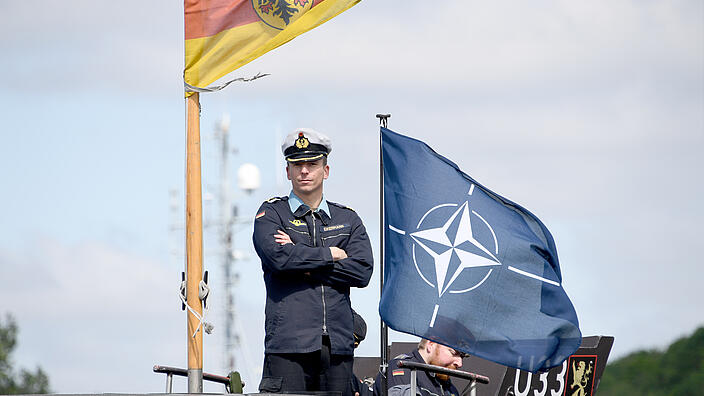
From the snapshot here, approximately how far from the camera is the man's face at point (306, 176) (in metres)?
8.81

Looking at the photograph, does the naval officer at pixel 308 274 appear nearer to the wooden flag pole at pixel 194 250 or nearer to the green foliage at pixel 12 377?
the wooden flag pole at pixel 194 250

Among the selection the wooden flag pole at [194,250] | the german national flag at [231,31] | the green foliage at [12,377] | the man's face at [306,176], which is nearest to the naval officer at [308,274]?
the man's face at [306,176]

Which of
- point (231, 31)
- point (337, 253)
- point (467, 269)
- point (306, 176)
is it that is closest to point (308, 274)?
point (337, 253)

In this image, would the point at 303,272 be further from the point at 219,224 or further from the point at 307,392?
the point at 219,224

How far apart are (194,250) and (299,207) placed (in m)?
0.75

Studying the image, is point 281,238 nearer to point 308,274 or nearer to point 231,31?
point 308,274

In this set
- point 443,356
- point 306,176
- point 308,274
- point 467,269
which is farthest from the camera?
point 443,356

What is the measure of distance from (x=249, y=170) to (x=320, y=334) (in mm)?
20591

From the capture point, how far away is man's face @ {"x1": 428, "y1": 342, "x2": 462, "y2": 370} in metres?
9.21

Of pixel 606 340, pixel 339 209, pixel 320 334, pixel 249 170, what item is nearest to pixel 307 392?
pixel 320 334

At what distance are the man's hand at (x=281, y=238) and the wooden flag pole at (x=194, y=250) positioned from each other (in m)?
0.51

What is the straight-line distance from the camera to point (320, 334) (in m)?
8.45

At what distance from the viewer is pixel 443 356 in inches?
364

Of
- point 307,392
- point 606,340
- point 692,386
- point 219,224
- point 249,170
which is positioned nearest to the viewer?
point 307,392
